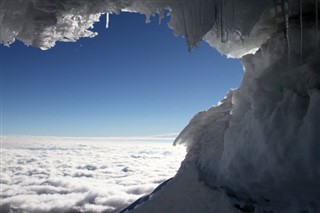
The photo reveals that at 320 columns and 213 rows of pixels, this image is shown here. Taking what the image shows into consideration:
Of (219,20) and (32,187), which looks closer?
(219,20)

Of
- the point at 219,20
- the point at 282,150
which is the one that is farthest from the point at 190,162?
the point at 219,20

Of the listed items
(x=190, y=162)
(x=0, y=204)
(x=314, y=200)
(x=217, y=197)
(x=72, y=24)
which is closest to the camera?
(x=314, y=200)

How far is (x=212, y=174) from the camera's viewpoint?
36.7ft

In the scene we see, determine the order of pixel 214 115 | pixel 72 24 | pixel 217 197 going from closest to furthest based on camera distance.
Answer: pixel 72 24 < pixel 217 197 < pixel 214 115

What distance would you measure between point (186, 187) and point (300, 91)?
498cm

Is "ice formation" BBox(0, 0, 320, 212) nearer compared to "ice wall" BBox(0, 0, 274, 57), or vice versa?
"ice formation" BBox(0, 0, 320, 212)

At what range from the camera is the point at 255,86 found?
9891 mm

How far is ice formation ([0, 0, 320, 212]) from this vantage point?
829 cm

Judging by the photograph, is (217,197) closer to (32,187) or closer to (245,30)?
(245,30)

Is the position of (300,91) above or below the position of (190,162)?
above

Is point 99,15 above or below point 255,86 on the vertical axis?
above

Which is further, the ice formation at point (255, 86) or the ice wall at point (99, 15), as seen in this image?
the ice wall at point (99, 15)

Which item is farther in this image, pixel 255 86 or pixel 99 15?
pixel 255 86

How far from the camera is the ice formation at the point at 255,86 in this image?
8.29m
